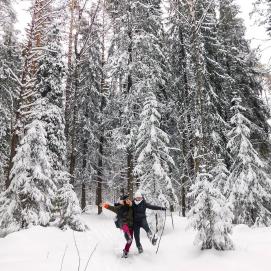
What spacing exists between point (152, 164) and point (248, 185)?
4357 millimetres

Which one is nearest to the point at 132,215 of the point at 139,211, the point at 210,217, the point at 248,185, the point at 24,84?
the point at 139,211

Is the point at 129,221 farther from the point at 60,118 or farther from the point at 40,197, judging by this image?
the point at 60,118

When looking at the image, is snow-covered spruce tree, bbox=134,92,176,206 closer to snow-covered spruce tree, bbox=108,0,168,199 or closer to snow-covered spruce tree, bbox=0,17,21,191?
snow-covered spruce tree, bbox=108,0,168,199

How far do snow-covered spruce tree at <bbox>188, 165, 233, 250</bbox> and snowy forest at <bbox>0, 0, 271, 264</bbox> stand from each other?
30mm

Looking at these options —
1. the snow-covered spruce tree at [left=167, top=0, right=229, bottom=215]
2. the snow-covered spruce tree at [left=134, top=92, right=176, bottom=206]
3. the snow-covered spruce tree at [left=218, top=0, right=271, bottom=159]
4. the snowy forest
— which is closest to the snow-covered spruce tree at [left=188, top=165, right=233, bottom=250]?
the snowy forest

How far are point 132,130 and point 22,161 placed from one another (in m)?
6.80

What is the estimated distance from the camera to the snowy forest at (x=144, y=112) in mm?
13547

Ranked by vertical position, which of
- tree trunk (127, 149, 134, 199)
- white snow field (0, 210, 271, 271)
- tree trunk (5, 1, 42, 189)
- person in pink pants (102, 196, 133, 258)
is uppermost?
tree trunk (5, 1, 42, 189)

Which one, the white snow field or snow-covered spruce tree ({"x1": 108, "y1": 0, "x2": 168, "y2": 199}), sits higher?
snow-covered spruce tree ({"x1": 108, "y1": 0, "x2": 168, "y2": 199})

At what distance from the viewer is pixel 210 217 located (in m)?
9.55

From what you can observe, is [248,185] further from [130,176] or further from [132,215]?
[130,176]

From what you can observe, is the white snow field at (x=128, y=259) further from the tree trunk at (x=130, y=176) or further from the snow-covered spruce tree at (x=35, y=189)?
the tree trunk at (x=130, y=176)

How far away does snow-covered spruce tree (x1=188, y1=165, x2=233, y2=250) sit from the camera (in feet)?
30.5

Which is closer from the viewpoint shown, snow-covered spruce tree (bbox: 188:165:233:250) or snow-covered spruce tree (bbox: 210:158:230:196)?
snow-covered spruce tree (bbox: 188:165:233:250)
